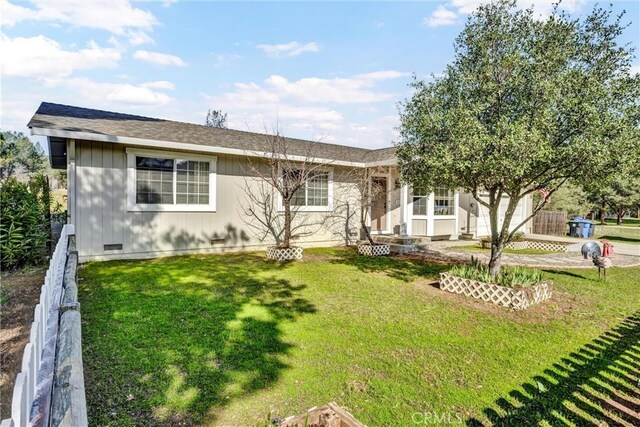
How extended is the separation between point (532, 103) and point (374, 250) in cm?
647

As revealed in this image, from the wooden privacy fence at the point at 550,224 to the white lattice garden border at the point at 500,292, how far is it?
14.4m

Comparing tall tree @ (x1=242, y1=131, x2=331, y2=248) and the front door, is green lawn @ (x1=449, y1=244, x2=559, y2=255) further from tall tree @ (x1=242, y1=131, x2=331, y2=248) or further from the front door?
tall tree @ (x1=242, y1=131, x2=331, y2=248)

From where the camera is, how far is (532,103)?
5.29m

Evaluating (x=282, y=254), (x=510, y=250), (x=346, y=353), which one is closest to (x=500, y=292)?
(x=346, y=353)

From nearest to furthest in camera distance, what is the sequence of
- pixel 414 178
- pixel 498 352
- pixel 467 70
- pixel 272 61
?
1. pixel 498 352
2. pixel 467 70
3. pixel 414 178
4. pixel 272 61

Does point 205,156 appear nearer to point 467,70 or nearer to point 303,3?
point 303,3

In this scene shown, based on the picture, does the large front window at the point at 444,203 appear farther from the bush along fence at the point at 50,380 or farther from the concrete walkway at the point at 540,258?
the bush along fence at the point at 50,380

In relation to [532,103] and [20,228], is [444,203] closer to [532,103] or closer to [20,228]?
[532,103]

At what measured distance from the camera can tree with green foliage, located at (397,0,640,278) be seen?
4980mm

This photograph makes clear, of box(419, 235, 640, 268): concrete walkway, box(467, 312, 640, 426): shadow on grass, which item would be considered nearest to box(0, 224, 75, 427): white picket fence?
box(467, 312, 640, 426): shadow on grass

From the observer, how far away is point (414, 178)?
7.15 metres

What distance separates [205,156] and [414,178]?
19.3ft

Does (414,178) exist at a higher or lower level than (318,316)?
higher

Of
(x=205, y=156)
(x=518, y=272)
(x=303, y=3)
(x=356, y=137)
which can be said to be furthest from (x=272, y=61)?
(x=518, y=272)
